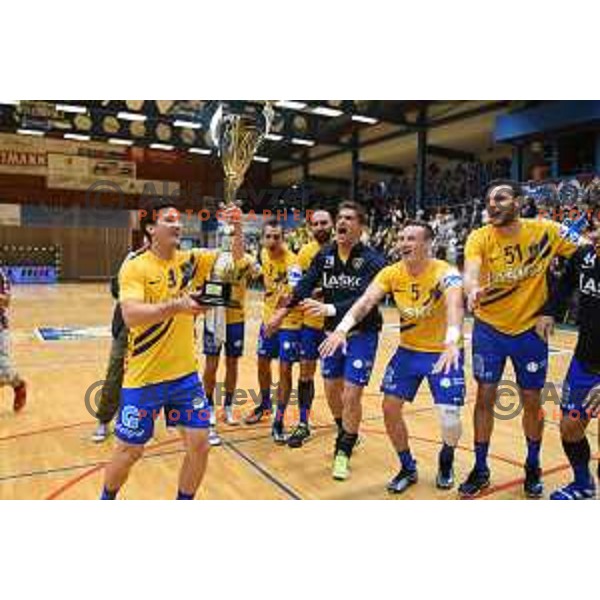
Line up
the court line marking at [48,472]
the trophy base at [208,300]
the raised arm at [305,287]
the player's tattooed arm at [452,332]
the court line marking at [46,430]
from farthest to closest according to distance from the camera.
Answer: the court line marking at [46,430] < the raised arm at [305,287] < the court line marking at [48,472] < the player's tattooed arm at [452,332] < the trophy base at [208,300]

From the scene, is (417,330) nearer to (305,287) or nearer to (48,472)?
(305,287)

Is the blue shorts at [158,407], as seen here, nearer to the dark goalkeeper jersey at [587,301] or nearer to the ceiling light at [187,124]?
the dark goalkeeper jersey at [587,301]

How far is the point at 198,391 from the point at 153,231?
0.98m

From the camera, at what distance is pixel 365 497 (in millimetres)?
4531

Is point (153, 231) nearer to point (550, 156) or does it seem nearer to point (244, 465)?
point (244, 465)

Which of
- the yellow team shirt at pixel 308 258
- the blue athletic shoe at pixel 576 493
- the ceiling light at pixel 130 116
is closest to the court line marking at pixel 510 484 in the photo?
the blue athletic shoe at pixel 576 493

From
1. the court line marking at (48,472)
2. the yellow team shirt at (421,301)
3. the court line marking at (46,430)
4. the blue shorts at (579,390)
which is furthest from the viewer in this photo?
the court line marking at (46,430)

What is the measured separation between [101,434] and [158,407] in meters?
2.66

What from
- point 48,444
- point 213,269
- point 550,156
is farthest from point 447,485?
point 550,156

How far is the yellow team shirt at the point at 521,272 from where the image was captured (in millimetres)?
4402

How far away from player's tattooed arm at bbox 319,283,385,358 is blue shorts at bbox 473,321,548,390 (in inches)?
31.0

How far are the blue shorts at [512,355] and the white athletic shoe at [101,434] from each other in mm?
3541

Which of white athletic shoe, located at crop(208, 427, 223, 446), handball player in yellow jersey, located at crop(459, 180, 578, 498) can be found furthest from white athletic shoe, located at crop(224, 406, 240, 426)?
handball player in yellow jersey, located at crop(459, 180, 578, 498)

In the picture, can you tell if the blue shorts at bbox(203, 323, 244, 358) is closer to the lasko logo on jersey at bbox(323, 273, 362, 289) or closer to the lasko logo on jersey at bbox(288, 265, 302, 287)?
the lasko logo on jersey at bbox(288, 265, 302, 287)
